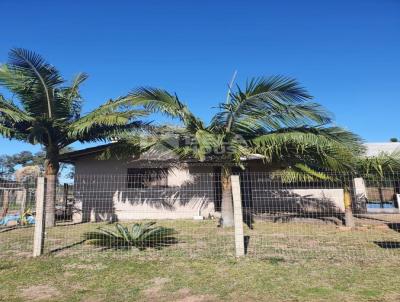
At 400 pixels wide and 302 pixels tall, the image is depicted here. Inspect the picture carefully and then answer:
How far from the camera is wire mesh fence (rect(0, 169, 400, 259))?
23.4 ft

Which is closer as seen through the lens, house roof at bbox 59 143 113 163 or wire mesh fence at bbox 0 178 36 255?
wire mesh fence at bbox 0 178 36 255

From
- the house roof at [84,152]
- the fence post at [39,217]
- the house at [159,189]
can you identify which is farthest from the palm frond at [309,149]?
the house roof at [84,152]

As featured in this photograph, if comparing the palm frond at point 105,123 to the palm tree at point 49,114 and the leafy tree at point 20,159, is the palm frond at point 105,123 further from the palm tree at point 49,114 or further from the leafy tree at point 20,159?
the leafy tree at point 20,159

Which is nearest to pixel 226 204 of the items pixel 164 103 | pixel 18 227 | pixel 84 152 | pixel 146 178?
pixel 164 103

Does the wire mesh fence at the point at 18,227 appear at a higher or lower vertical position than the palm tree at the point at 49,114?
lower

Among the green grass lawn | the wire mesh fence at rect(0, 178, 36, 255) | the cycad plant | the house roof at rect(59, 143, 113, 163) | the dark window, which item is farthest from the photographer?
the dark window

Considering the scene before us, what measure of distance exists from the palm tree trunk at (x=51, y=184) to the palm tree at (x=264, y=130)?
4.01m

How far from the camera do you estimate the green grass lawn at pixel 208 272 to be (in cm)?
434

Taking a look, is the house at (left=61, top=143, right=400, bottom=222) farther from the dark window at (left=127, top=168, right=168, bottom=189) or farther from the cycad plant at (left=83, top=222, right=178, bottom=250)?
the cycad plant at (left=83, top=222, right=178, bottom=250)

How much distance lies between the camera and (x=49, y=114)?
451 inches

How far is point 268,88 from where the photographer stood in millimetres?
9203

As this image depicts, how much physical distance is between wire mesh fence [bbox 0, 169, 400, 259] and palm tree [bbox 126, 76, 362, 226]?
2.49 ft

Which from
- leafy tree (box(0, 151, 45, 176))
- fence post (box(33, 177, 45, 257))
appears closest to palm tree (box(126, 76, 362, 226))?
fence post (box(33, 177, 45, 257))

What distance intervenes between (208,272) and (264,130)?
19.5 ft
